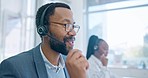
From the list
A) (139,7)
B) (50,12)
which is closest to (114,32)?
(139,7)

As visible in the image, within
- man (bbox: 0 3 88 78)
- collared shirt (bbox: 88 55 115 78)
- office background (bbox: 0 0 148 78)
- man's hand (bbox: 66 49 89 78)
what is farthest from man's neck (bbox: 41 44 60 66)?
office background (bbox: 0 0 148 78)

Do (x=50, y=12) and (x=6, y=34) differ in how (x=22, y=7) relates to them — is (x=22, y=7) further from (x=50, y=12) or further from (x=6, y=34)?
(x=50, y=12)

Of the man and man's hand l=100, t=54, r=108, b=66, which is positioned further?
man's hand l=100, t=54, r=108, b=66

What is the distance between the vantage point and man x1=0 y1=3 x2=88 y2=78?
102 centimetres

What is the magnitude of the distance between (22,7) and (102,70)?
1.13 m

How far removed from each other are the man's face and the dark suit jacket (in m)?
0.12

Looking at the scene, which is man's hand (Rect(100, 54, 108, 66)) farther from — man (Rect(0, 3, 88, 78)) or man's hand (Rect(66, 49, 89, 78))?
man's hand (Rect(66, 49, 89, 78))

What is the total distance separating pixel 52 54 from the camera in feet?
4.00

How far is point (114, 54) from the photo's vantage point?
3.28 meters

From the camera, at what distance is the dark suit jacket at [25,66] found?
1.00 meters

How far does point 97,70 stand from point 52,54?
1036mm

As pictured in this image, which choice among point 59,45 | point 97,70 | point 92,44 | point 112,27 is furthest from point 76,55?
point 112,27

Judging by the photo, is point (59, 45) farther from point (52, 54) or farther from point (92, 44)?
point (92, 44)

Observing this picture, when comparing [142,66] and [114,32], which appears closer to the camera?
[142,66]
